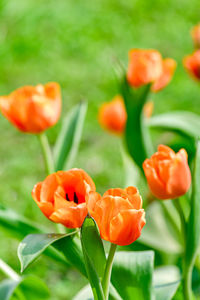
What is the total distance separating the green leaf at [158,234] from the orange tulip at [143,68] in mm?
412

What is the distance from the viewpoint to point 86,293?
855mm

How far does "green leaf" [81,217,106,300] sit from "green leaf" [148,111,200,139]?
2.09ft

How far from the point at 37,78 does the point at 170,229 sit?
5.49 ft

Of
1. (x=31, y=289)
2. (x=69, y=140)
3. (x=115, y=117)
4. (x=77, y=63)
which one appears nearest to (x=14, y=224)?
(x=31, y=289)

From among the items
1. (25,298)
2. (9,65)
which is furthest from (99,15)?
(25,298)

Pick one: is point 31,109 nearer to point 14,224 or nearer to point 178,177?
point 14,224

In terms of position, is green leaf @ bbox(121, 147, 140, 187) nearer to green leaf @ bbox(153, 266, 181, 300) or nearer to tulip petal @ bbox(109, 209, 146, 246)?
green leaf @ bbox(153, 266, 181, 300)

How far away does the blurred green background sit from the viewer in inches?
79.1

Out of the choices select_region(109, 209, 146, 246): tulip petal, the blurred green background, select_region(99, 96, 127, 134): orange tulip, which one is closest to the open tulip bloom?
A: select_region(109, 209, 146, 246): tulip petal

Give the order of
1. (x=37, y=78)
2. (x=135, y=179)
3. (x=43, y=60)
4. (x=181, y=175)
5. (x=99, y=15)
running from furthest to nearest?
(x=99, y=15) < (x=43, y=60) < (x=37, y=78) < (x=135, y=179) < (x=181, y=175)

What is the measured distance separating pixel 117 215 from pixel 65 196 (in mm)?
91

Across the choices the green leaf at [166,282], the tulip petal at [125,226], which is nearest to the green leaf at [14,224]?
the green leaf at [166,282]

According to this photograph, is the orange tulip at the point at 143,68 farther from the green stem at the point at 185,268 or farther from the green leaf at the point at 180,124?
the green stem at the point at 185,268

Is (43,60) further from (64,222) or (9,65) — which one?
(64,222)
